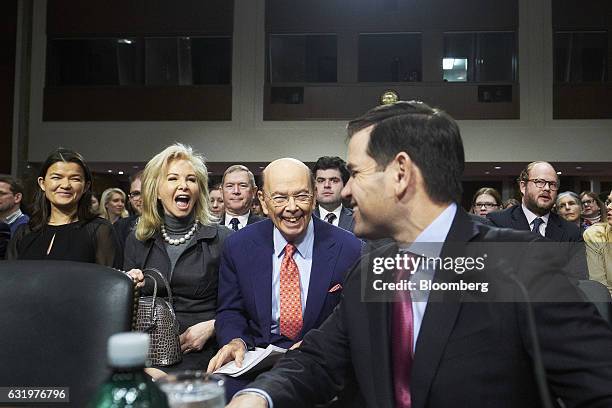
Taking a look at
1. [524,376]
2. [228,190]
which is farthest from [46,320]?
[228,190]

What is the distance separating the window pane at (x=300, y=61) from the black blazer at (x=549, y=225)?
21.6 ft

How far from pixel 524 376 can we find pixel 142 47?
10.6m

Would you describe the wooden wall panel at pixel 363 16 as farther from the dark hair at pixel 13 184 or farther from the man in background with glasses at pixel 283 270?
the man in background with glasses at pixel 283 270

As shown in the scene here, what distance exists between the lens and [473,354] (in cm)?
108

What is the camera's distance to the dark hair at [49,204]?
288 centimetres

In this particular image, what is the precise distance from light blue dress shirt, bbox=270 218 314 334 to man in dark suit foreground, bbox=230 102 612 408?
90 centimetres

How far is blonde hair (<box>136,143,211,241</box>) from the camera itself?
2629mm

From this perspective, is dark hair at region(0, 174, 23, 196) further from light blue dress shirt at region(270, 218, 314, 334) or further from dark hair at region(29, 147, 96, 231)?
light blue dress shirt at region(270, 218, 314, 334)

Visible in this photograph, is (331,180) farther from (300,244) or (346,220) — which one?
(300,244)

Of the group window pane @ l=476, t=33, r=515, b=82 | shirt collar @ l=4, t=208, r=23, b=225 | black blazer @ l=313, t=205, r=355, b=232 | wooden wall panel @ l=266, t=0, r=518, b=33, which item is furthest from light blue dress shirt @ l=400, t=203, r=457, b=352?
window pane @ l=476, t=33, r=515, b=82

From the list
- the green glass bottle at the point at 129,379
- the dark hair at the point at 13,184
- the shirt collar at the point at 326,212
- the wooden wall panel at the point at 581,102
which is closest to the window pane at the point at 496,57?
the wooden wall panel at the point at 581,102

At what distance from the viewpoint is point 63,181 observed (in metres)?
2.84

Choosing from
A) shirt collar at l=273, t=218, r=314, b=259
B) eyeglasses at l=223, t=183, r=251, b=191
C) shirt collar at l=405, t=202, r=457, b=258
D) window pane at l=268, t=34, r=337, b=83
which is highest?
window pane at l=268, t=34, r=337, b=83

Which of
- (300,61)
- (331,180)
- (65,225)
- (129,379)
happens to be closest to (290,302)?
Answer: (65,225)
